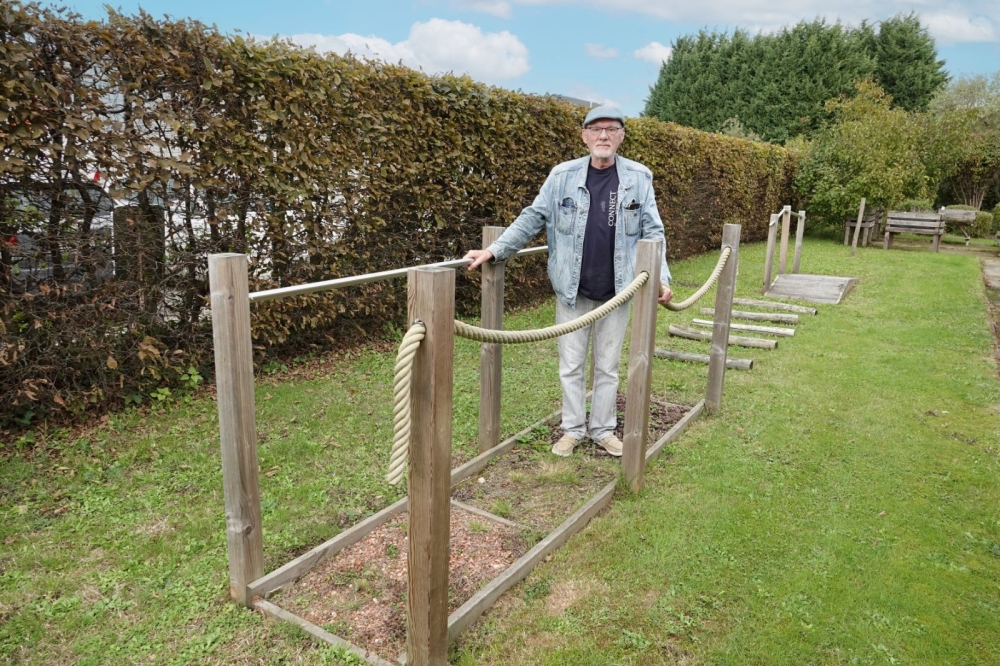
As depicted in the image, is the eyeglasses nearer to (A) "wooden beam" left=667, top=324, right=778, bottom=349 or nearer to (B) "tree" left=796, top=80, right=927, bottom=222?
(A) "wooden beam" left=667, top=324, right=778, bottom=349

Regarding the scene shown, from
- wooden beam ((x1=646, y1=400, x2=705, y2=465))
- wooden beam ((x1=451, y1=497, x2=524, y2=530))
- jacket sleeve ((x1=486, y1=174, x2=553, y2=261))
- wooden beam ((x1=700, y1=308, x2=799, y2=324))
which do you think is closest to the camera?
wooden beam ((x1=451, y1=497, x2=524, y2=530))

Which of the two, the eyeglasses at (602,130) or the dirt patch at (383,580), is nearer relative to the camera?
the dirt patch at (383,580)

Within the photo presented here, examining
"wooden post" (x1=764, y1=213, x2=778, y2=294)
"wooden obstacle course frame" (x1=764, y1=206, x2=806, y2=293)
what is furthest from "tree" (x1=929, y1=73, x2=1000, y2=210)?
"wooden post" (x1=764, y1=213, x2=778, y2=294)

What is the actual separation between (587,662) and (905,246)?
59.0 ft

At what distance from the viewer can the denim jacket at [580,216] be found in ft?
12.6

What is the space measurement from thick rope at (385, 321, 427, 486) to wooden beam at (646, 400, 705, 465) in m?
2.45

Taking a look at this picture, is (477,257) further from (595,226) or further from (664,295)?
(664,295)

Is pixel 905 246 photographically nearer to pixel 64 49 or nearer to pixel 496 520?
pixel 496 520

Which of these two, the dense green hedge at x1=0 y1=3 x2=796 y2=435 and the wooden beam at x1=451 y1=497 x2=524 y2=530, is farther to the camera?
the dense green hedge at x1=0 y1=3 x2=796 y2=435

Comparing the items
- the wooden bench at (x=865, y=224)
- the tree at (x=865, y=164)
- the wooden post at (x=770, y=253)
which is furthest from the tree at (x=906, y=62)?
the wooden post at (x=770, y=253)

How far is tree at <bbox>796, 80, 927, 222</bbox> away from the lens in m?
15.9

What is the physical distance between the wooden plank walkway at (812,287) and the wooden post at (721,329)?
5.13 m

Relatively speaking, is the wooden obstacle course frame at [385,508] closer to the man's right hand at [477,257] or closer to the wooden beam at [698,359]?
the man's right hand at [477,257]

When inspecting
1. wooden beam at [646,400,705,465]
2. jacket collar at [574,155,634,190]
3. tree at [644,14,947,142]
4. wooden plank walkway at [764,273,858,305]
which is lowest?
wooden beam at [646,400,705,465]
